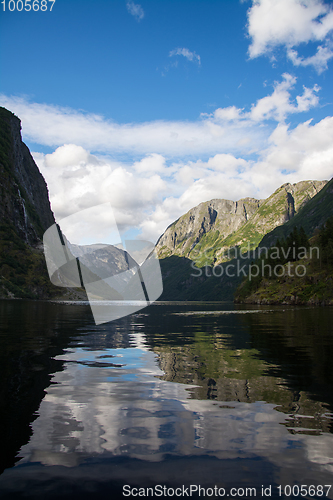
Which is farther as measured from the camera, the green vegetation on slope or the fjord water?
the green vegetation on slope

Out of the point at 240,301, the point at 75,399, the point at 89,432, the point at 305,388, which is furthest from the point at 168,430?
the point at 240,301

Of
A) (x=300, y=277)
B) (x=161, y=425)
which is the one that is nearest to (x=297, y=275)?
(x=300, y=277)

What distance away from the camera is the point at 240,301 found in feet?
618

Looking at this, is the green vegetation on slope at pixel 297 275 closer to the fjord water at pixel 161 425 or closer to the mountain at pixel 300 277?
the mountain at pixel 300 277

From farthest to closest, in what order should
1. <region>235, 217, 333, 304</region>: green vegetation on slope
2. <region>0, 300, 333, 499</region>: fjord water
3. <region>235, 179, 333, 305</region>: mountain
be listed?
<region>235, 217, 333, 304</region>: green vegetation on slope → <region>235, 179, 333, 305</region>: mountain → <region>0, 300, 333, 499</region>: fjord water

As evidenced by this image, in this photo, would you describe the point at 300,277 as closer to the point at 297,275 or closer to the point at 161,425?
the point at 297,275

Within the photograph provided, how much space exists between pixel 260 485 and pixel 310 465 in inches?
59.9

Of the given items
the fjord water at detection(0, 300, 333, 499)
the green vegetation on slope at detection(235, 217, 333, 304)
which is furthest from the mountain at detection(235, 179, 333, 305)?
the fjord water at detection(0, 300, 333, 499)

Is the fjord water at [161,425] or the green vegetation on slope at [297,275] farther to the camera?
the green vegetation on slope at [297,275]

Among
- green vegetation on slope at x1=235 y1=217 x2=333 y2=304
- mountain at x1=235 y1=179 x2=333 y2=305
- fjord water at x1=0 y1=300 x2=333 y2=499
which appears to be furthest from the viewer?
green vegetation on slope at x1=235 y1=217 x2=333 y2=304

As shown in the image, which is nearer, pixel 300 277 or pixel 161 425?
pixel 161 425

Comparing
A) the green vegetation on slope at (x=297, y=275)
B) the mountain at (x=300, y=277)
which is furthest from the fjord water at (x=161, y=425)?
the green vegetation on slope at (x=297, y=275)

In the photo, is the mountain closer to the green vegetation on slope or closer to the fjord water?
the green vegetation on slope

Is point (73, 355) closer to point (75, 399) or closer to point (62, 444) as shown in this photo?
point (75, 399)
